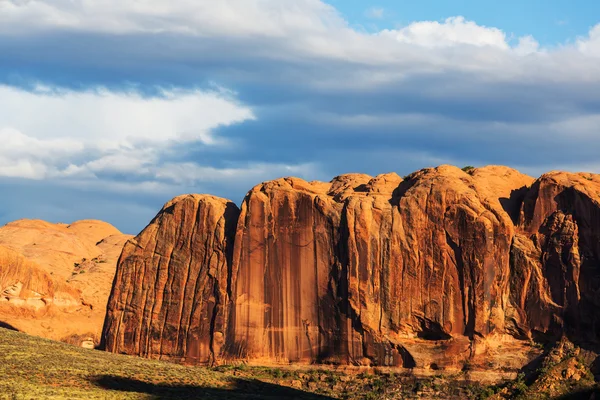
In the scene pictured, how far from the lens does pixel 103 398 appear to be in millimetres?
70375

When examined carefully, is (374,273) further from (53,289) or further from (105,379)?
(53,289)

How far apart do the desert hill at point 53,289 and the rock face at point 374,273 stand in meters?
23.8

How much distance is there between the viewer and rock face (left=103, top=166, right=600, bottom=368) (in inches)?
3182

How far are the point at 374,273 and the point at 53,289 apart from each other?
46.2 metres

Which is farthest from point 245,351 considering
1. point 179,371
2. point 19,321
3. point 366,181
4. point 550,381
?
point 19,321

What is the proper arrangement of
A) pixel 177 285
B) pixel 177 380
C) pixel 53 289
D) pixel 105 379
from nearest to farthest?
pixel 105 379 < pixel 177 380 < pixel 177 285 < pixel 53 289

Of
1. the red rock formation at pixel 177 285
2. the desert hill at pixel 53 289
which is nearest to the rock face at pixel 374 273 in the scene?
the red rock formation at pixel 177 285

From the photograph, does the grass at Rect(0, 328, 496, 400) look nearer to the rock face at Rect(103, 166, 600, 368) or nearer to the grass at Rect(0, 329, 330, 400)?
the grass at Rect(0, 329, 330, 400)

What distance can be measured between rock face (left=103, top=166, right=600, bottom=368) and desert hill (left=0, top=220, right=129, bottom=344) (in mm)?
23764

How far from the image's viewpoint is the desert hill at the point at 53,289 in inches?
4451

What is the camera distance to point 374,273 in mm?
83812

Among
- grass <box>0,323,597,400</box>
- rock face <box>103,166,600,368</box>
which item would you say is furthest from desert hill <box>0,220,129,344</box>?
grass <box>0,323,597,400</box>

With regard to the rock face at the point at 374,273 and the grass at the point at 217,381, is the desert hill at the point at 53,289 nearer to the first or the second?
the rock face at the point at 374,273

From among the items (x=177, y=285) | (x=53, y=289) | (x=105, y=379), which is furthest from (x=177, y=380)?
(x=53, y=289)
